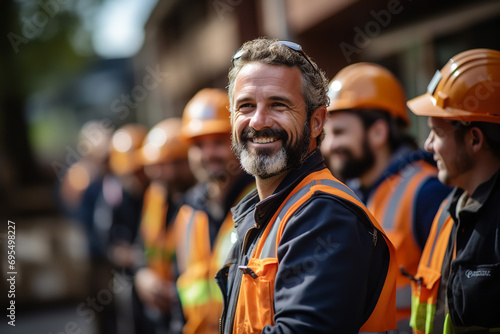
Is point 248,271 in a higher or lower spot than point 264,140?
lower

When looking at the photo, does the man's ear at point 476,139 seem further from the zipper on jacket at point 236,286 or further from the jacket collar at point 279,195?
Answer: the zipper on jacket at point 236,286

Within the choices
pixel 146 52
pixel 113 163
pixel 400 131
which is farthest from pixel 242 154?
pixel 146 52

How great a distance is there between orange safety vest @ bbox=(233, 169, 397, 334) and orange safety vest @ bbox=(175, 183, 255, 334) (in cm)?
175

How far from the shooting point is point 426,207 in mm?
3398

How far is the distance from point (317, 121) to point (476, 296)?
1078mm

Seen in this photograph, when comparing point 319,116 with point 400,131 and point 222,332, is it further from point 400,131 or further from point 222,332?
point 400,131

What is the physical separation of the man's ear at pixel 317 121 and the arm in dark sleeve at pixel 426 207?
3.76 ft

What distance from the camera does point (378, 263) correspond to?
7.41ft

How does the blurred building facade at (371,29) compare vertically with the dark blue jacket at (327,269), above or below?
above

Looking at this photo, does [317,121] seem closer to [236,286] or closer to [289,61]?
[289,61]

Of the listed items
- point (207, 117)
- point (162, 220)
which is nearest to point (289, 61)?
point (207, 117)

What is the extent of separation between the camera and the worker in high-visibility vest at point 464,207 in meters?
2.50

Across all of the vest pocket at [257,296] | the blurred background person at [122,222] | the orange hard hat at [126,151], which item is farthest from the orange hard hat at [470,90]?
the orange hard hat at [126,151]

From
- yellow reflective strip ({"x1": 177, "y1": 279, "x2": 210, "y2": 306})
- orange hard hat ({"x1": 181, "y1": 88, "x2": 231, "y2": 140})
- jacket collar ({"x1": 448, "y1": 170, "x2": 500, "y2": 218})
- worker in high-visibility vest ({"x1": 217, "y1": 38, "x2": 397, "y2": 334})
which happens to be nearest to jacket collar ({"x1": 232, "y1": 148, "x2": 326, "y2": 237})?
worker in high-visibility vest ({"x1": 217, "y1": 38, "x2": 397, "y2": 334})
